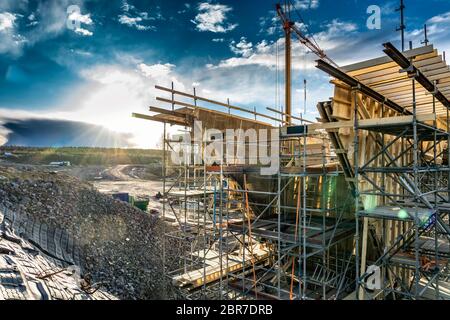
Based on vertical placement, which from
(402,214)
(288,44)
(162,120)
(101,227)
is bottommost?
(101,227)

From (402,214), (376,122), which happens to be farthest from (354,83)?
(402,214)

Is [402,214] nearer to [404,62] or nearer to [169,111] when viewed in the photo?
[404,62]

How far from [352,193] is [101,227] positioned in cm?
1391

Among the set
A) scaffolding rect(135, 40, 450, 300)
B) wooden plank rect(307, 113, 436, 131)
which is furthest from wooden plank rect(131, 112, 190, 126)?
wooden plank rect(307, 113, 436, 131)

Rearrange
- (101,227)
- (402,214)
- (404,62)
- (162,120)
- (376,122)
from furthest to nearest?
(101,227) < (162,120) < (376,122) < (402,214) < (404,62)

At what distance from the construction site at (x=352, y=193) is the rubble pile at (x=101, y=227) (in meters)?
3.85

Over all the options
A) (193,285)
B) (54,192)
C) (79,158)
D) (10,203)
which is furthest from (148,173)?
(193,285)

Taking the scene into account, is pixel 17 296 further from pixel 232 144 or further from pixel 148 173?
pixel 148 173

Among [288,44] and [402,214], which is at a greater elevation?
[288,44]

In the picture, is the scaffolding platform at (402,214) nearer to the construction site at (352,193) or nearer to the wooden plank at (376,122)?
the construction site at (352,193)

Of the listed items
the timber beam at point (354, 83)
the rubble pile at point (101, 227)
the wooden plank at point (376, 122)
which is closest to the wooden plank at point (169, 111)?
the wooden plank at point (376, 122)

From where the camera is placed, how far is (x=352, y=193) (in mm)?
8164

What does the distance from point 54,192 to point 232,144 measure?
512 inches

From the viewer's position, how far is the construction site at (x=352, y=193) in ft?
19.5
